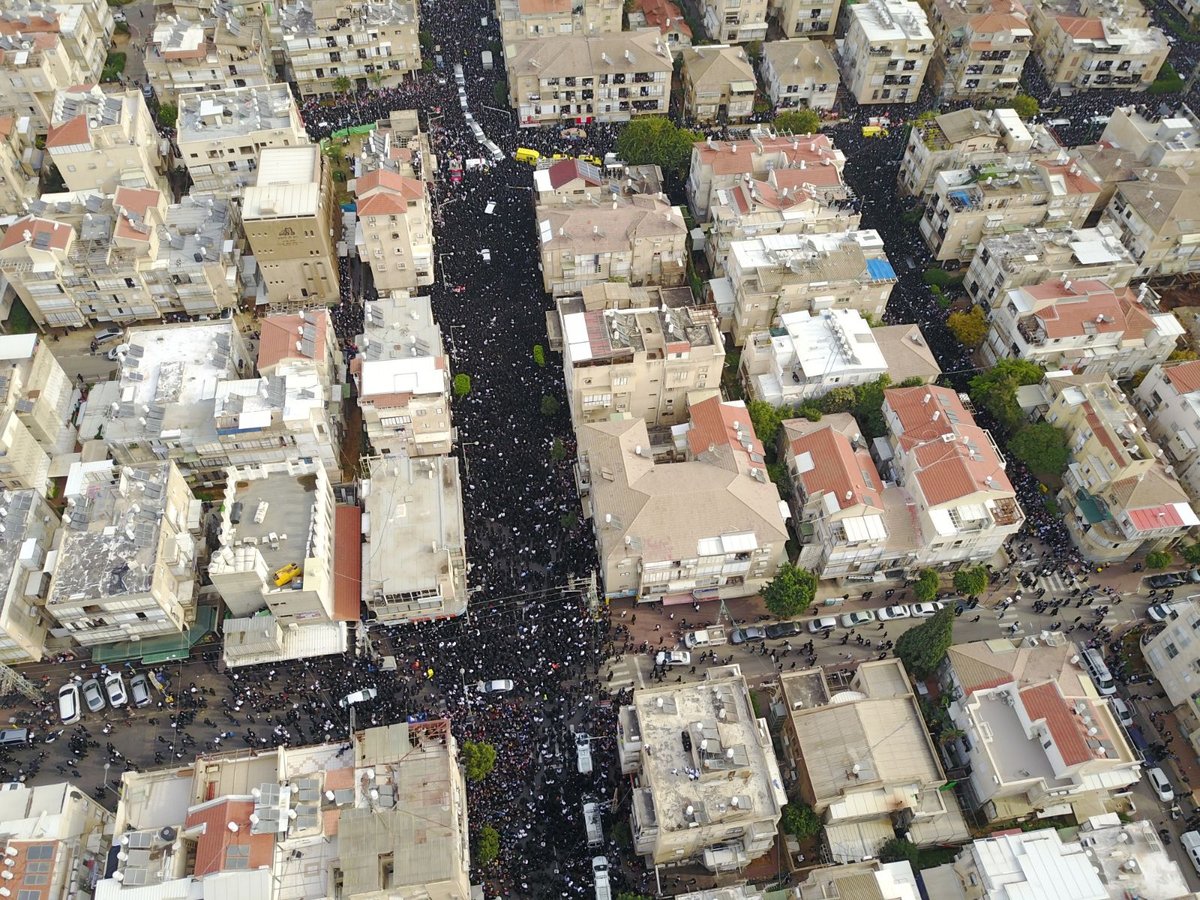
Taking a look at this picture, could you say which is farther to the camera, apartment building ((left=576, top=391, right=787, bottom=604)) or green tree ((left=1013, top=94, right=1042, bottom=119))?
green tree ((left=1013, top=94, right=1042, bottom=119))

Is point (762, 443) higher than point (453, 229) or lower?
lower

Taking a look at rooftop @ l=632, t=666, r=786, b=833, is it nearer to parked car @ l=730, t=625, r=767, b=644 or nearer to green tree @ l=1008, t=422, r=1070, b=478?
parked car @ l=730, t=625, r=767, b=644

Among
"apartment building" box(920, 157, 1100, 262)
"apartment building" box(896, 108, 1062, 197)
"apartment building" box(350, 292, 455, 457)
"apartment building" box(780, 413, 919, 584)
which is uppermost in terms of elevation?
"apartment building" box(896, 108, 1062, 197)

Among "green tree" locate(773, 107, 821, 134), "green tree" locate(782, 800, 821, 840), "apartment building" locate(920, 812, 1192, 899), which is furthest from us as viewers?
"green tree" locate(773, 107, 821, 134)

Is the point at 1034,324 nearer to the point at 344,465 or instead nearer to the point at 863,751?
the point at 863,751

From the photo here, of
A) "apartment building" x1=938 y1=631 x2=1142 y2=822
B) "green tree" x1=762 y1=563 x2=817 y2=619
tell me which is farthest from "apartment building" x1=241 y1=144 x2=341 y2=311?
"apartment building" x1=938 y1=631 x2=1142 y2=822

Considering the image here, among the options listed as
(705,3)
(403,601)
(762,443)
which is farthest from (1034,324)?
(705,3)

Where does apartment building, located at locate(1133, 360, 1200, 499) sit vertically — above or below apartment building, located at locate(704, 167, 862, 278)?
below
